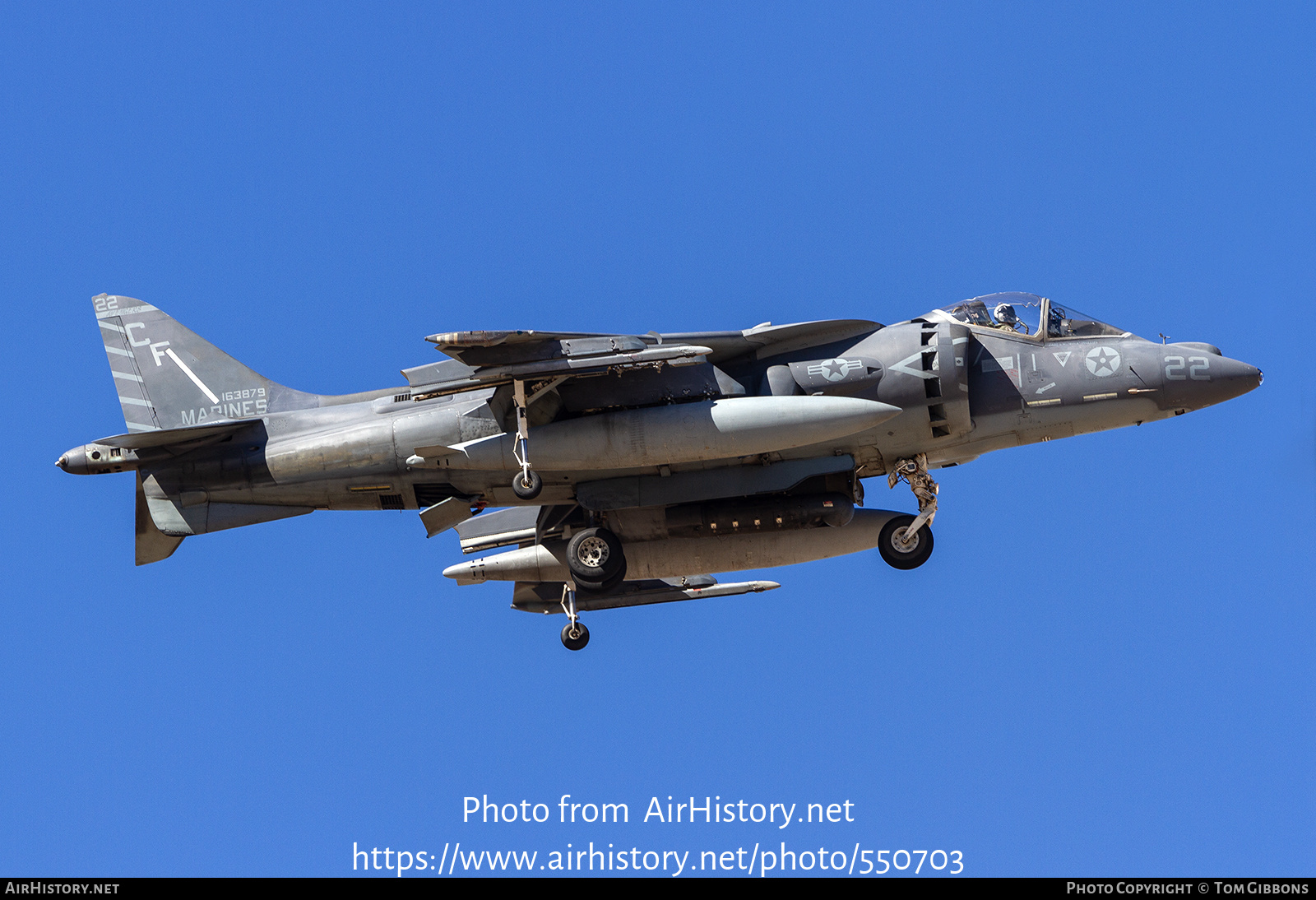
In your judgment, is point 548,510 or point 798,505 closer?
point 798,505

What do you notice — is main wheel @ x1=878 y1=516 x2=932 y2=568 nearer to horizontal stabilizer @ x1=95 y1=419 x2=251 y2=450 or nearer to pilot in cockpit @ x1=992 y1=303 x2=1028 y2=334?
pilot in cockpit @ x1=992 y1=303 x2=1028 y2=334

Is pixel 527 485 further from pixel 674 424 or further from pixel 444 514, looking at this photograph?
pixel 444 514

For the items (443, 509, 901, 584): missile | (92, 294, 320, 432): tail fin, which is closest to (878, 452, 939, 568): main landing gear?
(443, 509, 901, 584): missile

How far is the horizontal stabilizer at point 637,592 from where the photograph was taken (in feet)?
77.3

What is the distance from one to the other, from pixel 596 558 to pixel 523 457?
2.10m

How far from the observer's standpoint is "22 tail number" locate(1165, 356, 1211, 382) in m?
18.9

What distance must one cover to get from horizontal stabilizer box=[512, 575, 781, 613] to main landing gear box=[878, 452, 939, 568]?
4299mm

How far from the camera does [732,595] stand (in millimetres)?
24312

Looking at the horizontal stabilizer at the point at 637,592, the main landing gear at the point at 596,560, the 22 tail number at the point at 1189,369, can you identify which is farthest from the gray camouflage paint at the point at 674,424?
the horizontal stabilizer at the point at 637,592
